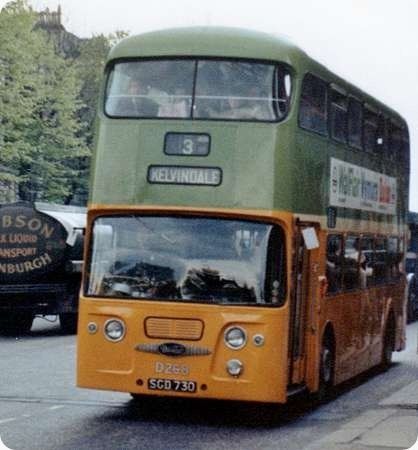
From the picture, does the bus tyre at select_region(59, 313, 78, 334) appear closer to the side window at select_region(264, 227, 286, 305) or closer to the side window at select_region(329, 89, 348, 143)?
the side window at select_region(329, 89, 348, 143)

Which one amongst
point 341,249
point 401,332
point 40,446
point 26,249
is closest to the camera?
point 40,446

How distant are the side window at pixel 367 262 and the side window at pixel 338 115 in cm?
187

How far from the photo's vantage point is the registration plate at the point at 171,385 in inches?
511

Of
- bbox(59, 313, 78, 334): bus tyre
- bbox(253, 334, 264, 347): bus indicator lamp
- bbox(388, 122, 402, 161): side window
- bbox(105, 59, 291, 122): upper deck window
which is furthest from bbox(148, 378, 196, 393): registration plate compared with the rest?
bbox(59, 313, 78, 334): bus tyre

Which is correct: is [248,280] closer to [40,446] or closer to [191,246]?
[191,246]

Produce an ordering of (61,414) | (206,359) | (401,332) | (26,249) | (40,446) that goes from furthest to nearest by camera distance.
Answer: (26,249)
(401,332)
(61,414)
(206,359)
(40,446)

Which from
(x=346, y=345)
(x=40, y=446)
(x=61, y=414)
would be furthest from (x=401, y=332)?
(x=40, y=446)

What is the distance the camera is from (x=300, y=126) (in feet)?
44.4

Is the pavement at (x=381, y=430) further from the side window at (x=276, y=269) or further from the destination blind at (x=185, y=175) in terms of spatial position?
the destination blind at (x=185, y=175)

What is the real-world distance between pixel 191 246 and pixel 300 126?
5.18 feet

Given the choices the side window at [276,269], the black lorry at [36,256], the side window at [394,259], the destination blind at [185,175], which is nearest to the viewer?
the side window at [276,269]

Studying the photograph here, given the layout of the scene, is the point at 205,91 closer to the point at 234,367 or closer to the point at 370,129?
the point at 234,367

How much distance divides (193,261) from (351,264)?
3.84 metres

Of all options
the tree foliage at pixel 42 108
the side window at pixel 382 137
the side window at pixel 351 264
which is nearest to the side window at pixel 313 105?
the side window at pixel 351 264
